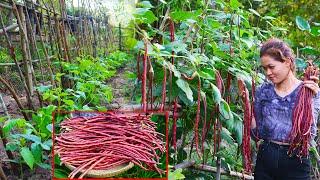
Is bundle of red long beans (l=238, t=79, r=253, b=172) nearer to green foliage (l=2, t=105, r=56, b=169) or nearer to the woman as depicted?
the woman

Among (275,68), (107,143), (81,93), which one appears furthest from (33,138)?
(275,68)

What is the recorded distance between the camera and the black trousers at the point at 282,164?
2004 mm

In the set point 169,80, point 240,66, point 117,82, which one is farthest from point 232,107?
point 117,82

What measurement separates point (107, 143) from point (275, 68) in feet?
3.11

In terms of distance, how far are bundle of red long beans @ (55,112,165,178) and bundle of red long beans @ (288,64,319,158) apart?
70 centimetres

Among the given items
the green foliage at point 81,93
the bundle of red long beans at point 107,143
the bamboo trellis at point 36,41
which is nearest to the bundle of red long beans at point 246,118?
the bundle of red long beans at point 107,143

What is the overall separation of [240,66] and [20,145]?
1099 mm

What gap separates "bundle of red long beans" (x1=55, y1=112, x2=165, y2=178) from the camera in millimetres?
1293

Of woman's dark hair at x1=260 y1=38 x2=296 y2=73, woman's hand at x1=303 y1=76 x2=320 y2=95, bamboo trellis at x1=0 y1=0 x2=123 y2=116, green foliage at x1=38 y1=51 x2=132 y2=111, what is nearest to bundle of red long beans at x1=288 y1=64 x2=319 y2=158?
woman's hand at x1=303 y1=76 x2=320 y2=95

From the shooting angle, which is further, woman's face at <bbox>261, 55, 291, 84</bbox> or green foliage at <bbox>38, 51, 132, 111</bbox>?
green foliage at <bbox>38, 51, 132, 111</bbox>

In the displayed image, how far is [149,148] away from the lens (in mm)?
1395

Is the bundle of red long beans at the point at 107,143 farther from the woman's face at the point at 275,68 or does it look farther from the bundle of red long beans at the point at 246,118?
the woman's face at the point at 275,68

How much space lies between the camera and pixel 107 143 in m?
1.35

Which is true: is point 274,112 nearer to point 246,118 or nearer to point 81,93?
point 246,118
